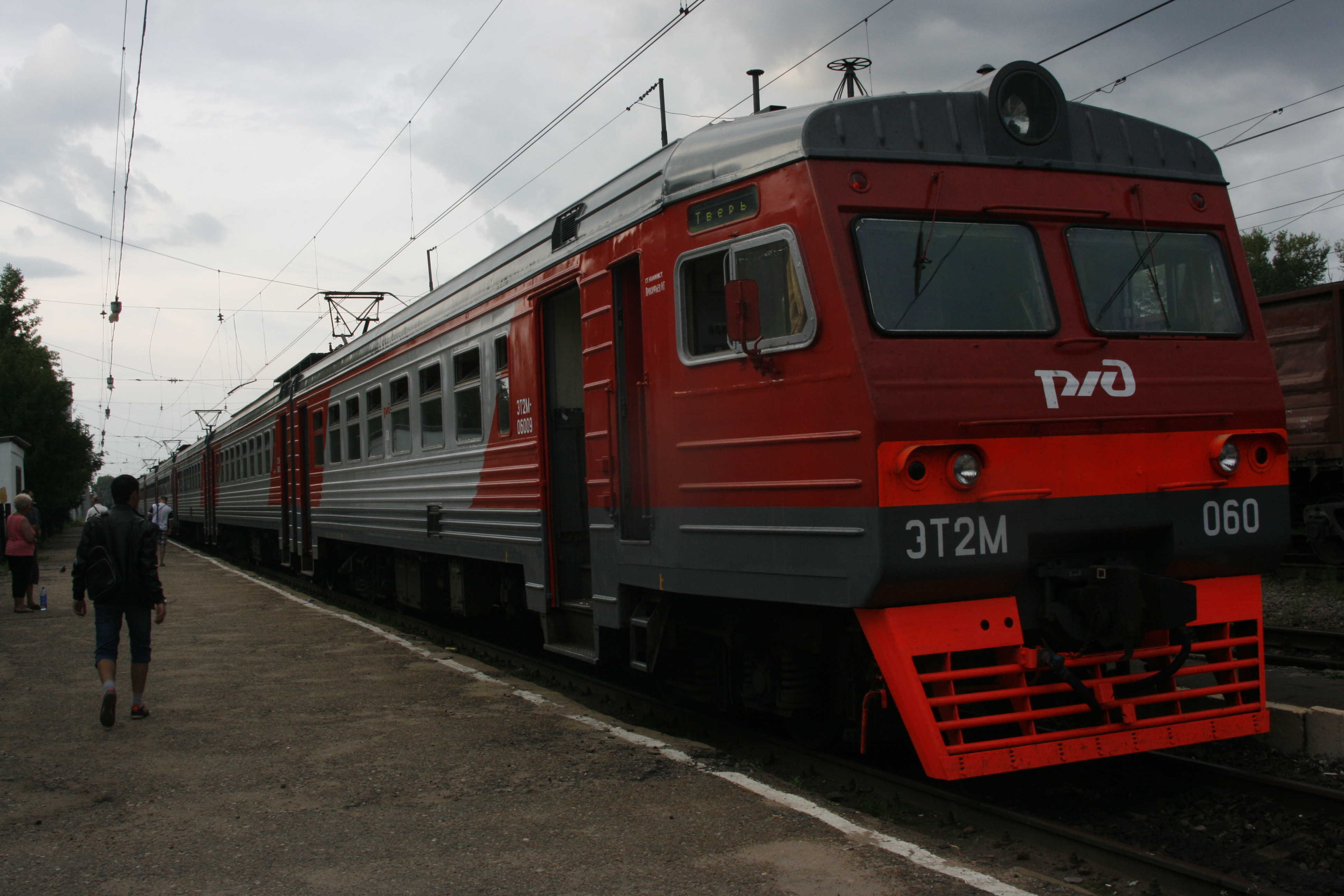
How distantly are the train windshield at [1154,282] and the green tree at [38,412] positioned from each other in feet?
138

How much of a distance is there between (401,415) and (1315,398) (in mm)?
10141

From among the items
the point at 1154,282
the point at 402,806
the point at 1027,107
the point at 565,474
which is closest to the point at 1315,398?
the point at 1154,282

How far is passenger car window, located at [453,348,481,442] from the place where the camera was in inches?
348

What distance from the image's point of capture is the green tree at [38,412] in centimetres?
4200

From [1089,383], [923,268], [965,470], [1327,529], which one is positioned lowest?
[1327,529]

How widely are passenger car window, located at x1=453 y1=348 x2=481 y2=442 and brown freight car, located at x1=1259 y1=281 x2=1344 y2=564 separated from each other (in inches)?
347

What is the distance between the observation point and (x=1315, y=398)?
12.4 m

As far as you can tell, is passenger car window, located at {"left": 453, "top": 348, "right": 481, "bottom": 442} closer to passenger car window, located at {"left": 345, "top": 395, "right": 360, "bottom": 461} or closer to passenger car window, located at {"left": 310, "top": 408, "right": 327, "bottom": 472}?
passenger car window, located at {"left": 345, "top": 395, "right": 360, "bottom": 461}

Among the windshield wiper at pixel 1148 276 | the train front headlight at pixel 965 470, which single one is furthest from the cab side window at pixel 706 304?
the windshield wiper at pixel 1148 276

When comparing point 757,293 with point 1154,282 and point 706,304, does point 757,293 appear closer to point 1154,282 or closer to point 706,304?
point 706,304

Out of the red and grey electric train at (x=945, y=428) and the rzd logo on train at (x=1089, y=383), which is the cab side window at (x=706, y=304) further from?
the rzd logo on train at (x=1089, y=383)

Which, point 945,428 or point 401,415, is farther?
point 401,415

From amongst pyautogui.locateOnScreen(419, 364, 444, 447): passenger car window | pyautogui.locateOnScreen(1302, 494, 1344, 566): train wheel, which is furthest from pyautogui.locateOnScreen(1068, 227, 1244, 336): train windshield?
pyautogui.locateOnScreen(1302, 494, 1344, 566): train wheel

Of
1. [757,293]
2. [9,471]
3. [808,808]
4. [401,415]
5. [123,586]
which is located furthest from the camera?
[9,471]
